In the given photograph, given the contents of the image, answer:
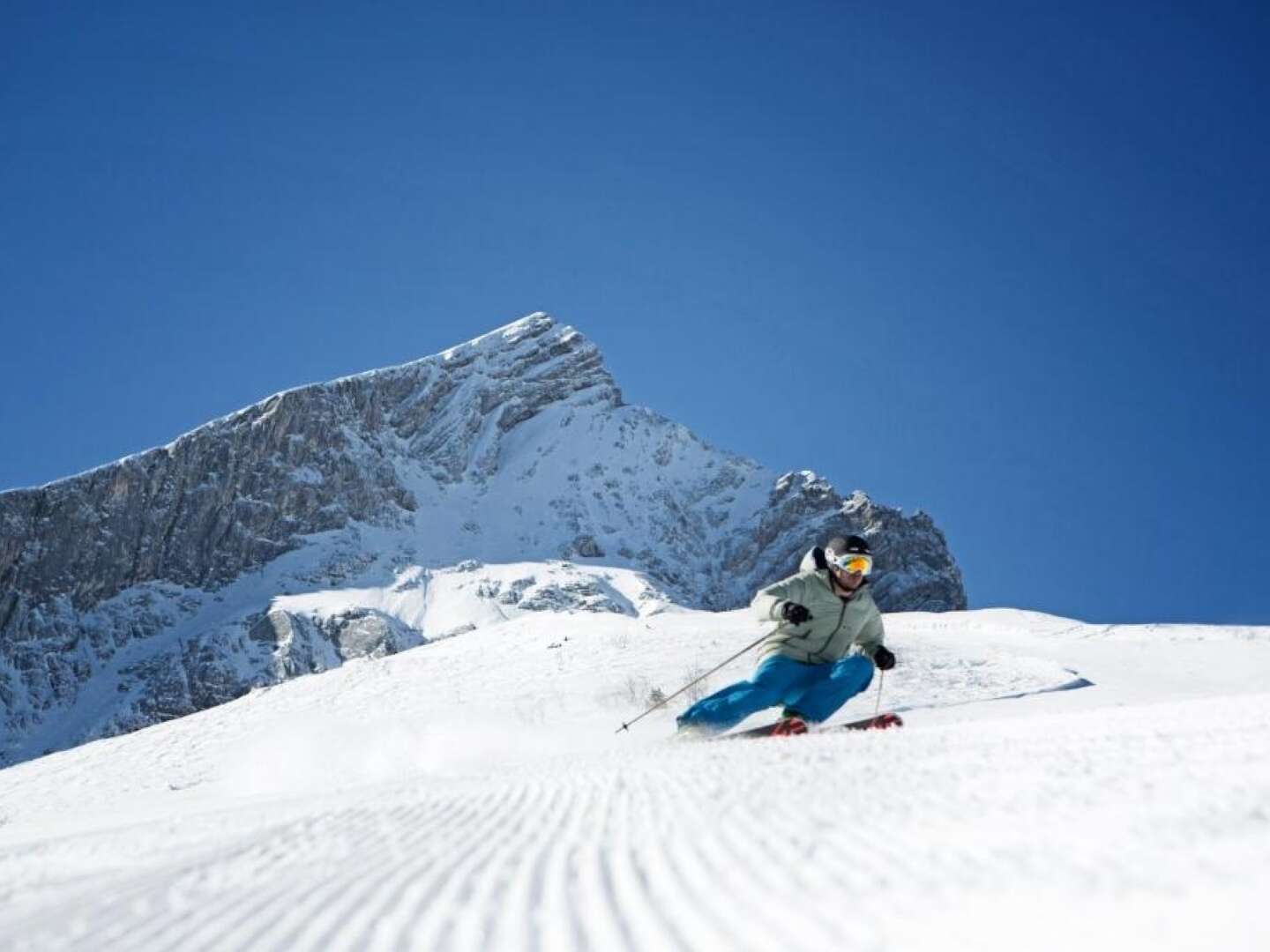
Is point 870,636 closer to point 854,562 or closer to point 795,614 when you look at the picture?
point 854,562

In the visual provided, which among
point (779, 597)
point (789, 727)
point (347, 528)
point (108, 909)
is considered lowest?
point (108, 909)

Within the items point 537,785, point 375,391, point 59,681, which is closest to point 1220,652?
point 537,785

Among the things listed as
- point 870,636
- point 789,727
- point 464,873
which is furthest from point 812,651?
point 464,873

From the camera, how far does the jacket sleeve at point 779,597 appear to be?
330 inches

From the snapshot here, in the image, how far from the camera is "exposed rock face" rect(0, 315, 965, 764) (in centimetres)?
11125

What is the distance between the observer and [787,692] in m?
8.51

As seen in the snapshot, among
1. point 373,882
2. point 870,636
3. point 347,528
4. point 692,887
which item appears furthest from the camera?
point 347,528

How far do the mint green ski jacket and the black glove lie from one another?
0.12 meters

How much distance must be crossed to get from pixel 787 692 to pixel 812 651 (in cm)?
44

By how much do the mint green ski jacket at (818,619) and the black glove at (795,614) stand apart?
12cm

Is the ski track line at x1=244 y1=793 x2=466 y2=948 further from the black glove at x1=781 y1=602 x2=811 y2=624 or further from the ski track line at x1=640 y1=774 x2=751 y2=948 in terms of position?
the black glove at x1=781 y1=602 x2=811 y2=624

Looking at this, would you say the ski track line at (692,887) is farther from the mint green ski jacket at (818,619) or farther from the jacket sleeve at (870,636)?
the jacket sleeve at (870,636)

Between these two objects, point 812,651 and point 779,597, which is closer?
point 779,597

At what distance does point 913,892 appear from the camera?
192 cm
